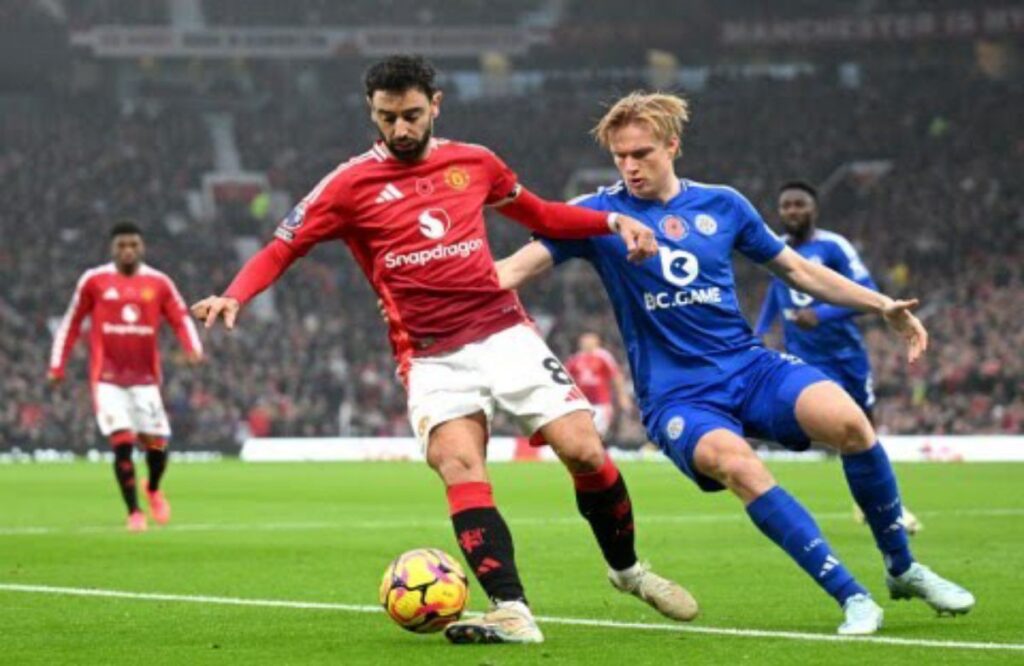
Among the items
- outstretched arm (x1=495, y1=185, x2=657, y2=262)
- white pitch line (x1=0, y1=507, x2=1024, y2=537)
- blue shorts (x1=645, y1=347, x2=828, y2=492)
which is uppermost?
outstretched arm (x1=495, y1=185, x2=657, y2=262)

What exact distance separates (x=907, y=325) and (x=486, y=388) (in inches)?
71.2

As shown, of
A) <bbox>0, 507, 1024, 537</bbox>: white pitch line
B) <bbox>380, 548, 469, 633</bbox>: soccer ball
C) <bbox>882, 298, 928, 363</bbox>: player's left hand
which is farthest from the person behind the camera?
<bbox>0, 507, 1024, 537</bbox>: white pitch line

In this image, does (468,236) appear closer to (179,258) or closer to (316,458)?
(316,458)

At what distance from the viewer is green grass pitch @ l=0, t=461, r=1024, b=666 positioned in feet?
26.2

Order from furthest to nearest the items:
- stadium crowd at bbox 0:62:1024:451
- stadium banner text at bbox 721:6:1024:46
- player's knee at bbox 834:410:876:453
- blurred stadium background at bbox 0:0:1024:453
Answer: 1. stadium banner text at bbox 721:6:1024:46
2. blurred stadium background at bbox 0:0:1024:453
3. stadium crowd at bbox 0:62:1024:451
4. player's knee at bbox 834:410:876:453

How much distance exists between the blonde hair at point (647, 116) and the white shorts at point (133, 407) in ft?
31.6

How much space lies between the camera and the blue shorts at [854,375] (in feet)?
51.5

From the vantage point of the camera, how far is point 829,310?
49.6 ft

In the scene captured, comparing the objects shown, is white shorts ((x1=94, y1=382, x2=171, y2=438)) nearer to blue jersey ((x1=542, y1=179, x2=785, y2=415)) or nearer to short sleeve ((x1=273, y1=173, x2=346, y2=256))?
blue jersey ((x1=542, y1=179, x2=785, y2=415))

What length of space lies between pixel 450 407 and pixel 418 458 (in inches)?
1084

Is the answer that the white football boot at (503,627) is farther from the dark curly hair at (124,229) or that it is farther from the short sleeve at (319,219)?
the dark curly hair at (124,229)

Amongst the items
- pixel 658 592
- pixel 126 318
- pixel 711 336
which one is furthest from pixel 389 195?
pixel 126 318

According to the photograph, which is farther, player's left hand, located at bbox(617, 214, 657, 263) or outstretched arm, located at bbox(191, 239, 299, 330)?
player's left hand, located at bbox(617, 214, 657, 263)

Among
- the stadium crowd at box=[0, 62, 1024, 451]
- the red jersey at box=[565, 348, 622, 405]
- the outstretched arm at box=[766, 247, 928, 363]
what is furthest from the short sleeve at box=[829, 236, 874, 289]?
the stadium crowd at box=[0, 62, 1024, 451]
